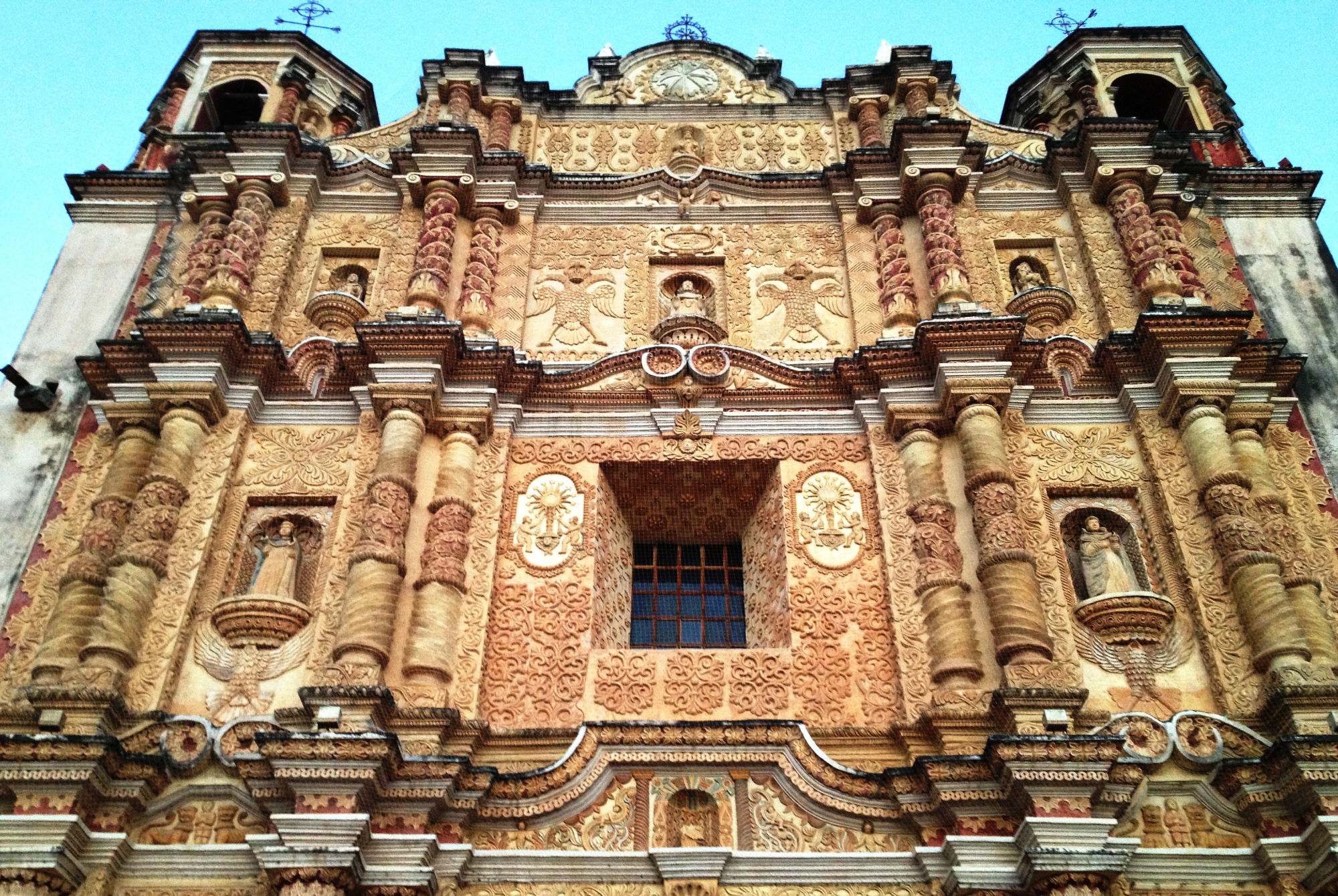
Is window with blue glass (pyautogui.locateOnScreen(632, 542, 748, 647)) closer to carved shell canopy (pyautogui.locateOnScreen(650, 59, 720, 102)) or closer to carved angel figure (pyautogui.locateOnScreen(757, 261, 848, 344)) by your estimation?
carved angel figure (pyautogui.locateOnScreen(757, 261, 848, 344))

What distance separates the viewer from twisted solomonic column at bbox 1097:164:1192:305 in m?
11.4

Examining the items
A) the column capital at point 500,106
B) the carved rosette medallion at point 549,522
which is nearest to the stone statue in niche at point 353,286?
the column capital at point 500,106

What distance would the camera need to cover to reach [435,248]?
39.5ft

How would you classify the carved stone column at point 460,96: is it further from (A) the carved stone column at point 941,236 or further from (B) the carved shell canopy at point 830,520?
(B) the carved shell canopy at point 830,520

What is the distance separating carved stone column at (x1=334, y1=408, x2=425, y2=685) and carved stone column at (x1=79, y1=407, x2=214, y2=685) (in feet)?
5.06

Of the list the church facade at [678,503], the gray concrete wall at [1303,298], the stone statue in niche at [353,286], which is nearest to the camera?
the church facade at [678,503]

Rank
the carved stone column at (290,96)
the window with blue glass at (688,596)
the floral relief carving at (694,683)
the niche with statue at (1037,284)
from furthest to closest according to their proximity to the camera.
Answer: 1. the carved stone column at (290,96)
2. the niche with statue at (1037,284)
3. the window with blue glass at (688,596)
4. the floral relief carving at (694,683)

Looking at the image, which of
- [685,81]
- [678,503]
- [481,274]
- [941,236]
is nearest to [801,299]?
[941,236]

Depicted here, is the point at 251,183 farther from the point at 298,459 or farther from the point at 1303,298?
the point at 1303,298

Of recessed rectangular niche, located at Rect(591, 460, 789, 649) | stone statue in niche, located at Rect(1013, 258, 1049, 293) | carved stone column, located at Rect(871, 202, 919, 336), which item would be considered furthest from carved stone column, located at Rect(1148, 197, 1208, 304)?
recessed rectangular niche, located at Rect(591, 460, 789, 649)

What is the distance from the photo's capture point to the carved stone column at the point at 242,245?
1141cm

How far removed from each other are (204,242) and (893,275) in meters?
7.14

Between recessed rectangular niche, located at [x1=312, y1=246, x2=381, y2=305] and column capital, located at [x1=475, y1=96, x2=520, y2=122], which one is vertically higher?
column capital, located at [x1=475, y1=96, x2=520, y2=122]

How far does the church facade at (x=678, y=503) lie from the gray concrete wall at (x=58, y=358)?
49 mm
